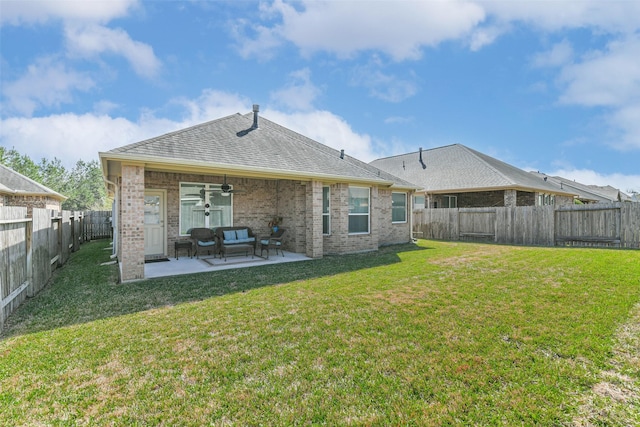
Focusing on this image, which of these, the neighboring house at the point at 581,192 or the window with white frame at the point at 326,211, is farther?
the neighboring house at the point at 581,192

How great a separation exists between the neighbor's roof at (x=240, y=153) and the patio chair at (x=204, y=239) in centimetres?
251

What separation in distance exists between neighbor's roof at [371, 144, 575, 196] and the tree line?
5007 centimetres

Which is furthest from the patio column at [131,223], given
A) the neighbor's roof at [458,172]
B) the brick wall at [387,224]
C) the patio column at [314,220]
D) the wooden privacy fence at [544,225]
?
the wooden privacy fence at [544,225]

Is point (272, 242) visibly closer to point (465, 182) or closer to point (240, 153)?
point (240, 153)

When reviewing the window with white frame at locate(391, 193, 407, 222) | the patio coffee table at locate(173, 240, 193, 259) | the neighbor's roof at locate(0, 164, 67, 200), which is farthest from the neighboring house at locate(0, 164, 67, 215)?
the window with white frame at locate(391, 193, 407, 222)

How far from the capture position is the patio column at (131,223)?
23.0 feet

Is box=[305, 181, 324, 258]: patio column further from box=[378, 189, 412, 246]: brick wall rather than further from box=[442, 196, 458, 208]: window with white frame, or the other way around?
box=[442, 196, 458, 208]: window with white frame

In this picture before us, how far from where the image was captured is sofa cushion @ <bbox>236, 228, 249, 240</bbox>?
34.8 ft

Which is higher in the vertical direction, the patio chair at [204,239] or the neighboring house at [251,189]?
the neighboring house at [251,189]

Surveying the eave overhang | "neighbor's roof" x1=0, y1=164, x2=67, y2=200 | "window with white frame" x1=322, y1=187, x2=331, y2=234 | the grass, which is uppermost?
"neighbor's roof" x1=0, y1=164, x2=67, y2=200

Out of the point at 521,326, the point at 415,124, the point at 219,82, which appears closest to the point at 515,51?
the point at 415,124

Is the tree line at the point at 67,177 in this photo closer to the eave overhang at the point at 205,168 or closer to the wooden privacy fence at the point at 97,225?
the wooden privacy fence at the point at 97,225

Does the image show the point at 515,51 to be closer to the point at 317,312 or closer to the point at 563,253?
the point at 563,253

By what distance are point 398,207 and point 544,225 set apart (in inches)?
263
